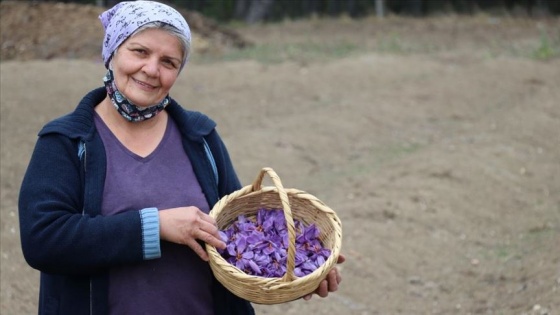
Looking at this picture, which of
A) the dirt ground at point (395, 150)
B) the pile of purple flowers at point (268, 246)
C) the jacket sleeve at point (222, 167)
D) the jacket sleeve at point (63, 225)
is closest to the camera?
the jacket sleeve at point (63, 225)

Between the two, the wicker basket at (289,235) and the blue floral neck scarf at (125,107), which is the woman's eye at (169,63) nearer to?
the blue floral neck scarf at (125,107)

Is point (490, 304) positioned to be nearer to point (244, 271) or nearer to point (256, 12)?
point (244, 271)

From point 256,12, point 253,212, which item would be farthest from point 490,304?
point 256,12

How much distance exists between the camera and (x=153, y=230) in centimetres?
243

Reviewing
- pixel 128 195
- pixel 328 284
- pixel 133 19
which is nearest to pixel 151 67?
pixel 133 19

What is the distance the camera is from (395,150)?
27.7 feet

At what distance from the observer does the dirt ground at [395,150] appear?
18.3ft

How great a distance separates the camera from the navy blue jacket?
7.84 feet

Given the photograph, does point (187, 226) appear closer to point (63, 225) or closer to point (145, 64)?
point (63, 225)

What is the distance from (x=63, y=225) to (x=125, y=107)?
1.31ft

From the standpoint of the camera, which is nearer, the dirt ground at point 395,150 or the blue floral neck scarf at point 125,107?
the blue floral neck scarf at point 125,107

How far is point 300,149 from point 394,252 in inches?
86.5

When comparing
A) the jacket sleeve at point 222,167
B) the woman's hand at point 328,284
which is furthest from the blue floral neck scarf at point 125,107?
the woman's hand at point 328,284

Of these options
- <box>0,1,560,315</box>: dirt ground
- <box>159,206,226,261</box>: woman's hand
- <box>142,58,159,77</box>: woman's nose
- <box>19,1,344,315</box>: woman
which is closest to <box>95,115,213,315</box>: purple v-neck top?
<box>19,1,344,315</box>: woman
